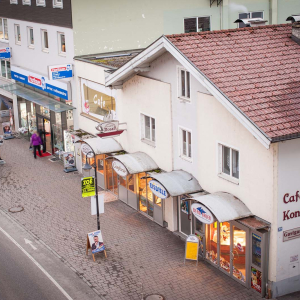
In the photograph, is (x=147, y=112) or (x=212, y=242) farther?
(x=147, y=112)

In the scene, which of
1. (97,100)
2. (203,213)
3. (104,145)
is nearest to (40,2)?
(97,100)

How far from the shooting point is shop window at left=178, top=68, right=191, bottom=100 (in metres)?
20.1

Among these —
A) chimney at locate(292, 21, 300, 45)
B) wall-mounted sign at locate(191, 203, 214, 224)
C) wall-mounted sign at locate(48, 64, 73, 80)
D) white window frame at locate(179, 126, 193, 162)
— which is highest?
chimney at locate(292, 21, 300, 45)

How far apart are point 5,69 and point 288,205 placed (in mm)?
26500

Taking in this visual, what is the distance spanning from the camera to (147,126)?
2333cm

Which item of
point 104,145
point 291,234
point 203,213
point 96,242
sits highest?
point 104,145

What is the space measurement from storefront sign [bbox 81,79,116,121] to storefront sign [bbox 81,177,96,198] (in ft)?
19.0

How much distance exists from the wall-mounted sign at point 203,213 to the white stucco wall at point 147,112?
4032 mm

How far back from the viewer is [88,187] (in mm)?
20375

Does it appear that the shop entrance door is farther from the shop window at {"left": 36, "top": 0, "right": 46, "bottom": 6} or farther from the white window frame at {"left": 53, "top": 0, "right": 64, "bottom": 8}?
the white window frame at {"left": 53, "top": 0, "right": 64, "bottom": 8}

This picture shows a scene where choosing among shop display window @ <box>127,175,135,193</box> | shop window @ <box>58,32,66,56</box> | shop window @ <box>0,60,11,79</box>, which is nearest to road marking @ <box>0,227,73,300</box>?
shop display window @ <box>127,175,135,193</box>

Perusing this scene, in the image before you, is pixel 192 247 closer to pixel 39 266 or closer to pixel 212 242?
pixel 212 242

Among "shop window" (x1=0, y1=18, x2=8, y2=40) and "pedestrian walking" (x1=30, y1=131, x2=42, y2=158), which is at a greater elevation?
"shop window" (x1=0, y1=18, x2=8, y2=40)

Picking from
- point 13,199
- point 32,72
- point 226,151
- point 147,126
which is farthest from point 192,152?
point 32,72
